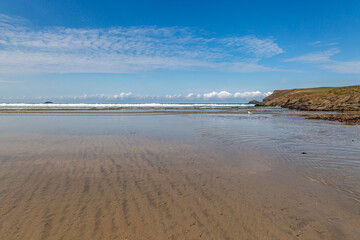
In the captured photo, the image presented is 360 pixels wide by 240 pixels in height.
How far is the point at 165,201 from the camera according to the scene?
4688mm

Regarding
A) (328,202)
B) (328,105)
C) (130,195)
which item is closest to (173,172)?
(130,195)

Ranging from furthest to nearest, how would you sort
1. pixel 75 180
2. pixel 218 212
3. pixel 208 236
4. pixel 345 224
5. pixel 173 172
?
pixel 173 172 < pixel 75 180 < pixel 218 212 < pixel 345 224 < pixel 208 236

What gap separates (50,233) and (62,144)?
8151 millimetres

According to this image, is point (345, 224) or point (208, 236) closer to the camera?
point (208, 236)

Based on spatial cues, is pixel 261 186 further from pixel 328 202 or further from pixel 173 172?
pixel 173 172

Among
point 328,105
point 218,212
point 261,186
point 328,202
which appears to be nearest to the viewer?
point 218,212

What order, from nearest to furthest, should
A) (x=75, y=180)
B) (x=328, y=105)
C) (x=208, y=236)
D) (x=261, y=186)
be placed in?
(x=208, y=236), (x=261, y=186), (x=75, y=180), (x=328, y=105)

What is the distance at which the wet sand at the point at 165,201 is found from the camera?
3.62 metres

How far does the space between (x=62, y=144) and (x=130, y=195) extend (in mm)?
7559

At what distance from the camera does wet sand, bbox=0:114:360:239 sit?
3621 mm

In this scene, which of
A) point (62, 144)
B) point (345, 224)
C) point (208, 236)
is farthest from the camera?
point (62, 144)

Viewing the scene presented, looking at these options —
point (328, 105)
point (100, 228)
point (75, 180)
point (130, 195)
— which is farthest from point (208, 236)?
point (328, 105)

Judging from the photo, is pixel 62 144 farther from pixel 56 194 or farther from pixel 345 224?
pixel 345 224

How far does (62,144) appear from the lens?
10656 millimetres
